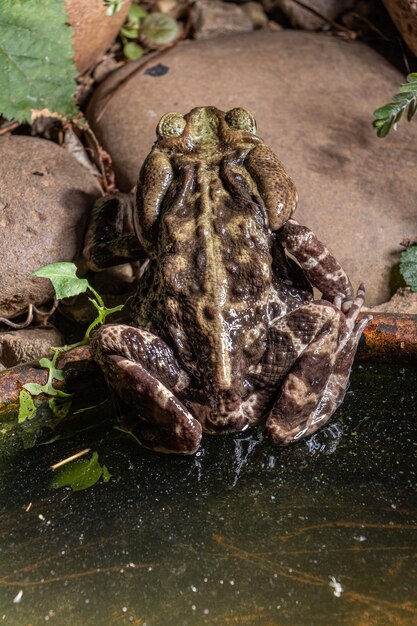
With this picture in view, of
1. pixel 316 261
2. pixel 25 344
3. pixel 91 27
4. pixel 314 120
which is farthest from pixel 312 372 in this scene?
pixel 91 27

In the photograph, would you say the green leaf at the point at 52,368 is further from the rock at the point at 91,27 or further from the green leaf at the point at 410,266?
the rock at the point at 91,27

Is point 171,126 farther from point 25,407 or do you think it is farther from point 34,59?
point 25,407

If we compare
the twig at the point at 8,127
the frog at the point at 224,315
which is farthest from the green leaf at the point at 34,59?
the frog at the point at 224,315

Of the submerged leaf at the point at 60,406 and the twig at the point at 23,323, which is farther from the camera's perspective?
the twig at the point at 23,323

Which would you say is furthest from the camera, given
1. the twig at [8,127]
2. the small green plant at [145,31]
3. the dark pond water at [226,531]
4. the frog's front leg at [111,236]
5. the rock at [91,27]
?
the small green plant at [145,31]

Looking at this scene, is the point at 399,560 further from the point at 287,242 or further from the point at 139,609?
the point at 287,242

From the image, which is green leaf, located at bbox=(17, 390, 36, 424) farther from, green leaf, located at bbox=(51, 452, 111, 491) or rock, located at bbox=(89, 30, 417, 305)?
rock, located at bbox=(89, 30, 417, 305)

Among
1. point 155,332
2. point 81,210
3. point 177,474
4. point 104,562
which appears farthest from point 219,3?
point 104,562

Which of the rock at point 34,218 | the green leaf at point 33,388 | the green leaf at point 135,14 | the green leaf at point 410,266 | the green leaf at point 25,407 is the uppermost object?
the green leaf at point 135,14
